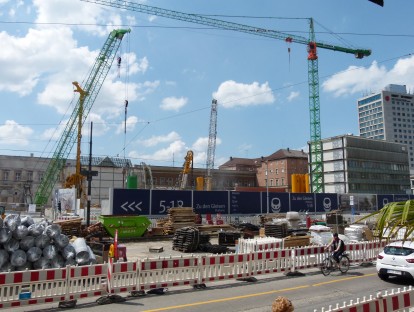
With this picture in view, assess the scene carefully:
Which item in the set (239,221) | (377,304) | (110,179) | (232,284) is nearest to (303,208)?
(239,221)

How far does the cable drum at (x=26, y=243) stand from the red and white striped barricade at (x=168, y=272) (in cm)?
446

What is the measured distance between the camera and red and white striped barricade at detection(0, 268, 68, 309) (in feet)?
31.2

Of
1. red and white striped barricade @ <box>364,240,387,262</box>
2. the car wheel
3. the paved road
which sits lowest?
the paved road

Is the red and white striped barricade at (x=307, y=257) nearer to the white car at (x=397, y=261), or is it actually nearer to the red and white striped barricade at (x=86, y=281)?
the white car at (x=397, y=261)

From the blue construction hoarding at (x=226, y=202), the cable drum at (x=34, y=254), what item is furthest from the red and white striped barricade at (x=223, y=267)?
the blue construction hoarding at (x=226, y=202)

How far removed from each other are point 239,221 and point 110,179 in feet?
219

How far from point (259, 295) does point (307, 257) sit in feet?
15.3

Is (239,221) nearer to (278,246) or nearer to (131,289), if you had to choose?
(278,246)

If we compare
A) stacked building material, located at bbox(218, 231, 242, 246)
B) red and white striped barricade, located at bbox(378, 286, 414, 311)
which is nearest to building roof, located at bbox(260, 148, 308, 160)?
stacked building material, located at bbox(218, 231, 242, 246)

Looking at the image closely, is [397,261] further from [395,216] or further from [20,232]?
[20,232]

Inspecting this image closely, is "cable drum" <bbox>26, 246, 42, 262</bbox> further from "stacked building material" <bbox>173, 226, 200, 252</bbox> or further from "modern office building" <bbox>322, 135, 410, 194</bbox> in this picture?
"modern office building" <bbox>322, 135, 410, 194</bbox>

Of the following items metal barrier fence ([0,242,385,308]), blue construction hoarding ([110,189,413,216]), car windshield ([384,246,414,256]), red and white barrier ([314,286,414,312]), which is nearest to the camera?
red and white barrier ([314,286,414,312])

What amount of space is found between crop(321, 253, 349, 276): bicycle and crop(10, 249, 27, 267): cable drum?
407 inches

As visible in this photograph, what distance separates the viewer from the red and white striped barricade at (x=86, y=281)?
10320mm
